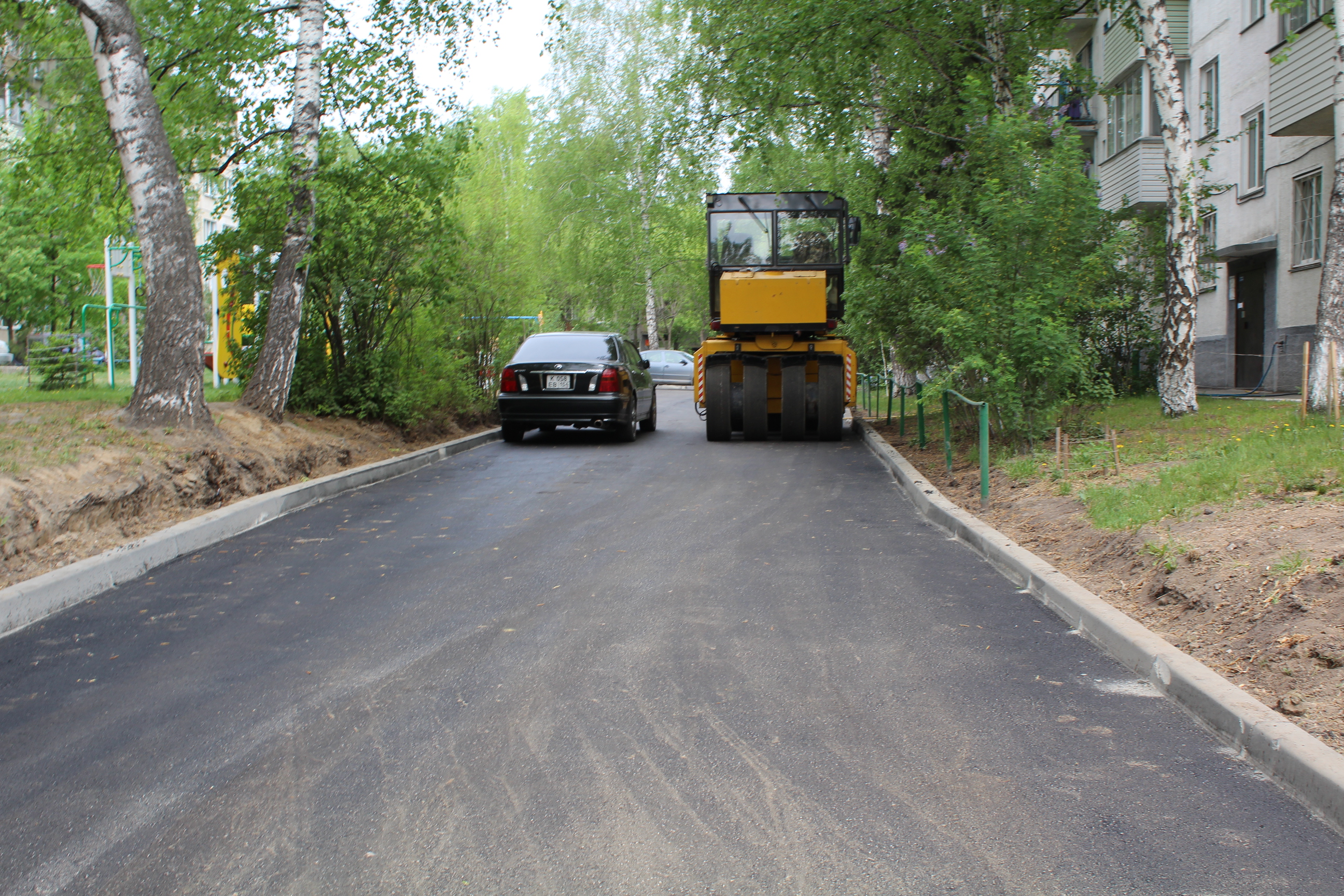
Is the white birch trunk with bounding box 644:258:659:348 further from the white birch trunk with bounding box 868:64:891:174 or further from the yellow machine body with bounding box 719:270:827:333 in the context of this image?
the yellow machine body with bounding box 719:270:827:333

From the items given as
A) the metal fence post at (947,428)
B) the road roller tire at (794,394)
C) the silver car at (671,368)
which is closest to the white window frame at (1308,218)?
the road roller tire at (794,394)

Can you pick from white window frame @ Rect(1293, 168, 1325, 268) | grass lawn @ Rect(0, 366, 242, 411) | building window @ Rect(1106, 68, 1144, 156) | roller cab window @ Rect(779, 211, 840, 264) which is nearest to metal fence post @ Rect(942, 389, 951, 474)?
roller cab window @ Rect(779, 211, 840, 264)

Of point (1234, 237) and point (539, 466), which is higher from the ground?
point (1234, 237)

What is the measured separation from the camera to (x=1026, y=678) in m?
4.81

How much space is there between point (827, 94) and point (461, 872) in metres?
15.8

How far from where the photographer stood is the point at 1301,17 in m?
19.8

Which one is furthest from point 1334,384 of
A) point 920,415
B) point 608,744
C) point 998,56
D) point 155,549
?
point 155,549

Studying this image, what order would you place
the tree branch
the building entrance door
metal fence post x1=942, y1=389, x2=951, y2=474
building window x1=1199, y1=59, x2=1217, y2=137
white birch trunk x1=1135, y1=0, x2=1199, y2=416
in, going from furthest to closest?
building window x1=1199, y1=59, x2=1217, y2=137
the building entrance door
white birch trunk x1=1135, y1=0, x2=1199, y2=416
the tree branch
metal fence post x1=942, y1=389, x2=951, y2=474

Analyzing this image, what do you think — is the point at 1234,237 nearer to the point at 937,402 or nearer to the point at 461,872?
the point at 937,402

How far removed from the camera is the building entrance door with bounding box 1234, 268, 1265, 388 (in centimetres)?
2352

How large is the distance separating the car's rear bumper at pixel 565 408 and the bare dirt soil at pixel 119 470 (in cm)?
350

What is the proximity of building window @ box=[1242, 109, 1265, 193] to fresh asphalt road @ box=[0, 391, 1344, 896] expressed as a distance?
1959 cm

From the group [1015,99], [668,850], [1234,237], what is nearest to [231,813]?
[668,850]

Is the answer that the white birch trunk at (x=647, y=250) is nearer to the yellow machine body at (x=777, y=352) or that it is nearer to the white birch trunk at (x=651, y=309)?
the white birch trunk at (x=651, y=309)
